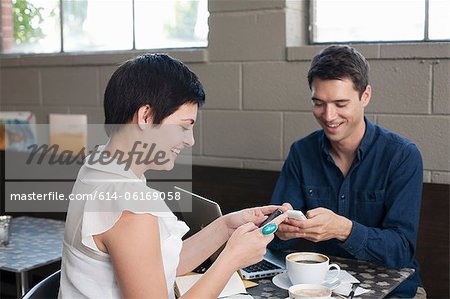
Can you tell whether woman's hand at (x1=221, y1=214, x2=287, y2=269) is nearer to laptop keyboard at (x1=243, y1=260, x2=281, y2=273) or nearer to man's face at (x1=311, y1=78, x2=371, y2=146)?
laptop keyboard at (x1=243, y1=260, x2=281, y2=273)

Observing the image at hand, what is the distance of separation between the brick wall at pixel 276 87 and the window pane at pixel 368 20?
0.10 m

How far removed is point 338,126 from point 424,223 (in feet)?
2.03

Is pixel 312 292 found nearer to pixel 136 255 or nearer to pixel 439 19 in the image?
pixel 136 255

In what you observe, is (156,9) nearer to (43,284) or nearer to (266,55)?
(266,55)

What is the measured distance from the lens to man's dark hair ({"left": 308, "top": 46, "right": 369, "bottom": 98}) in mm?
1838

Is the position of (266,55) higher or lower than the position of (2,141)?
higher

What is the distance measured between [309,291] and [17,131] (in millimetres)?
2331

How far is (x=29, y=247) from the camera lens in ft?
6.88

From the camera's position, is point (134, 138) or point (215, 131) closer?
point (134, 138)

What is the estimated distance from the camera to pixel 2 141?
3.23m

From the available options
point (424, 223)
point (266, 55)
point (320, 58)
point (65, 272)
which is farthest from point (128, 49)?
point (65, 272)

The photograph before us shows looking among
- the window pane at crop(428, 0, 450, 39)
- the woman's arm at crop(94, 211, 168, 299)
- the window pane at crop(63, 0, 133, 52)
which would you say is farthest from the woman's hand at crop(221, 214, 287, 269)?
the window pane at crop(63, 0, 133, 52)

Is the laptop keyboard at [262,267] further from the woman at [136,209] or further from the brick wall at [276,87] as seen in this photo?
the brick wall at [276,87]

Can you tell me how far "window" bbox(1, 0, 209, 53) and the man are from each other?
37.7 inches
